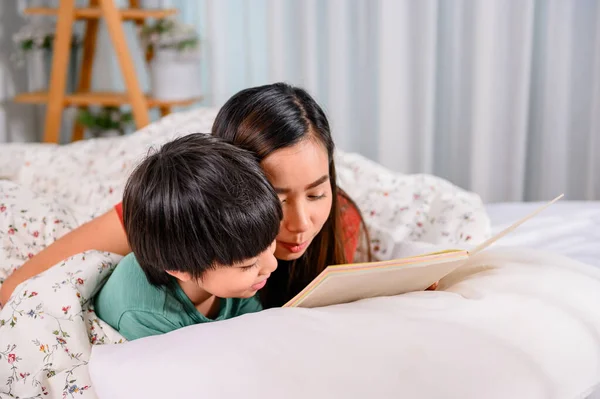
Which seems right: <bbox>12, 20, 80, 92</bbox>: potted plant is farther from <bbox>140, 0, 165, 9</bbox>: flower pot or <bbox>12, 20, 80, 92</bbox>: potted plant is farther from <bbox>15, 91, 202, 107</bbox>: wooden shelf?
<bbox>140, 0, 165, 9</bbox>: flower pot

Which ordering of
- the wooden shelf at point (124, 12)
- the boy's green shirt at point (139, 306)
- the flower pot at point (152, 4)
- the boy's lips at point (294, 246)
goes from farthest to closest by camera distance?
the flower pot at point (152, 4)
the wooden shelf at point (124, 12)
the boy's lips at point (294, 246)
the boy's green shirt at point (139, 306)

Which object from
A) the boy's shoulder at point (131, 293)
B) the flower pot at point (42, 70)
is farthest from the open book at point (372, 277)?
the flower pot at point (42, 70)

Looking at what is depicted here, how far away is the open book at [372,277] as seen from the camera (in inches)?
35.7

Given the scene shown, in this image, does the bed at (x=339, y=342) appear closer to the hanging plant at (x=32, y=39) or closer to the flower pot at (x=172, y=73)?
the flower pot at (x=172, y=73)

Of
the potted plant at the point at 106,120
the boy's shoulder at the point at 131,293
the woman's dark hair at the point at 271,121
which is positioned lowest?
the potted plant at the point at 106,120

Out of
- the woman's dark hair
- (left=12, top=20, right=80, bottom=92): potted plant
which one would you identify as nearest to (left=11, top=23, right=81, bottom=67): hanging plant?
(left=12, top=20, right=80, bottom=92): potted plant

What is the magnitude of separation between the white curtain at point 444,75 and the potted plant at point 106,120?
1.30ft

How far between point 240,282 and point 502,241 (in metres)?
0.79

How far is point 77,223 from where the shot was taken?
158cm

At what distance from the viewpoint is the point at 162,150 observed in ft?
3.27

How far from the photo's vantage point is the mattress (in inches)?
59.9

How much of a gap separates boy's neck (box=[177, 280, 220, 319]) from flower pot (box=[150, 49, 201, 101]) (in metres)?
2.05

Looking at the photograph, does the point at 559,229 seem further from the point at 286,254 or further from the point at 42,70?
the point at 42,70

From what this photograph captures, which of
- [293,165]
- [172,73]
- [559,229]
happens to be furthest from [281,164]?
[172,73]
